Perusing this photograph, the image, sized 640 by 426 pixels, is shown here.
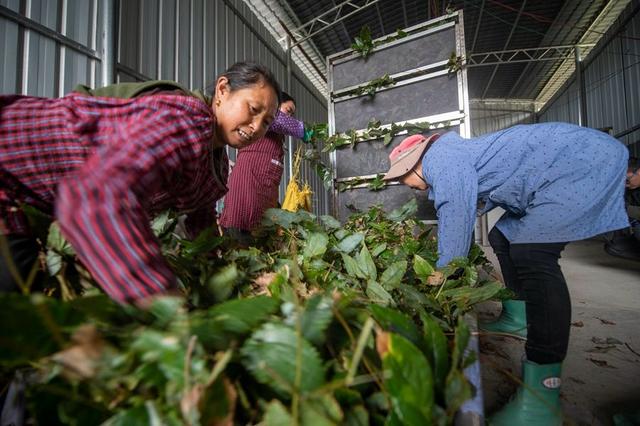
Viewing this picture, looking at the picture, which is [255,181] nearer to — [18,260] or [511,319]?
[18,260]

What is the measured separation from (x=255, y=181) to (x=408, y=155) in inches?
35.2

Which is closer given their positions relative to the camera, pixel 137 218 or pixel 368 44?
pixel 137 218

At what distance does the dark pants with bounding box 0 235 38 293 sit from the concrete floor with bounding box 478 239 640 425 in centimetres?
86

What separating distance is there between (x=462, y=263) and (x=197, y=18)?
3.25m

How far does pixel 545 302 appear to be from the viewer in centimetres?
96

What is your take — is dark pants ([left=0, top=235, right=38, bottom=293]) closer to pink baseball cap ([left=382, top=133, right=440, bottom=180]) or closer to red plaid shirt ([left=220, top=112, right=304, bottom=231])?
red plaid shirt ([left=220, top=112, right=304, bottom=231])

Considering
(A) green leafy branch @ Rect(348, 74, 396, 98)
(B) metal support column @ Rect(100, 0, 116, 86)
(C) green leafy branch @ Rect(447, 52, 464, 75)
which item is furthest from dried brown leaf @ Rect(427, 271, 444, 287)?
(B) metal support column @ Rect(100, 0, 116, 86)

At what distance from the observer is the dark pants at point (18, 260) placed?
1.86ft

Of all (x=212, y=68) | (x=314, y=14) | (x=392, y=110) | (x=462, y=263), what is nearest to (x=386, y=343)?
(x=462, y=263)

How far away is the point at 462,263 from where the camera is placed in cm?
97

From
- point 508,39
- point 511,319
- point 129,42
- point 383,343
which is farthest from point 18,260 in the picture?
point 508,39

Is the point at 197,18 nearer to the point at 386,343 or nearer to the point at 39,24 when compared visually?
the point at 39,24

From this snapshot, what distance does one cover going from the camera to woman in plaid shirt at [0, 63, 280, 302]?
1.22 feet

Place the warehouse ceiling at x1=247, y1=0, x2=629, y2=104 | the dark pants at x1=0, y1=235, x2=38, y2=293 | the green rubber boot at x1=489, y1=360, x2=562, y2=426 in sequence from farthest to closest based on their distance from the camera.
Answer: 1. the warehouse ceiling at x1=247, y1=0, x2=629, y2=104
2. the green rubber boot at x1=489, y1=360, x2=562, y2=426
3. the dark pants at x1=0, y1=235, x2=38, y2=293
